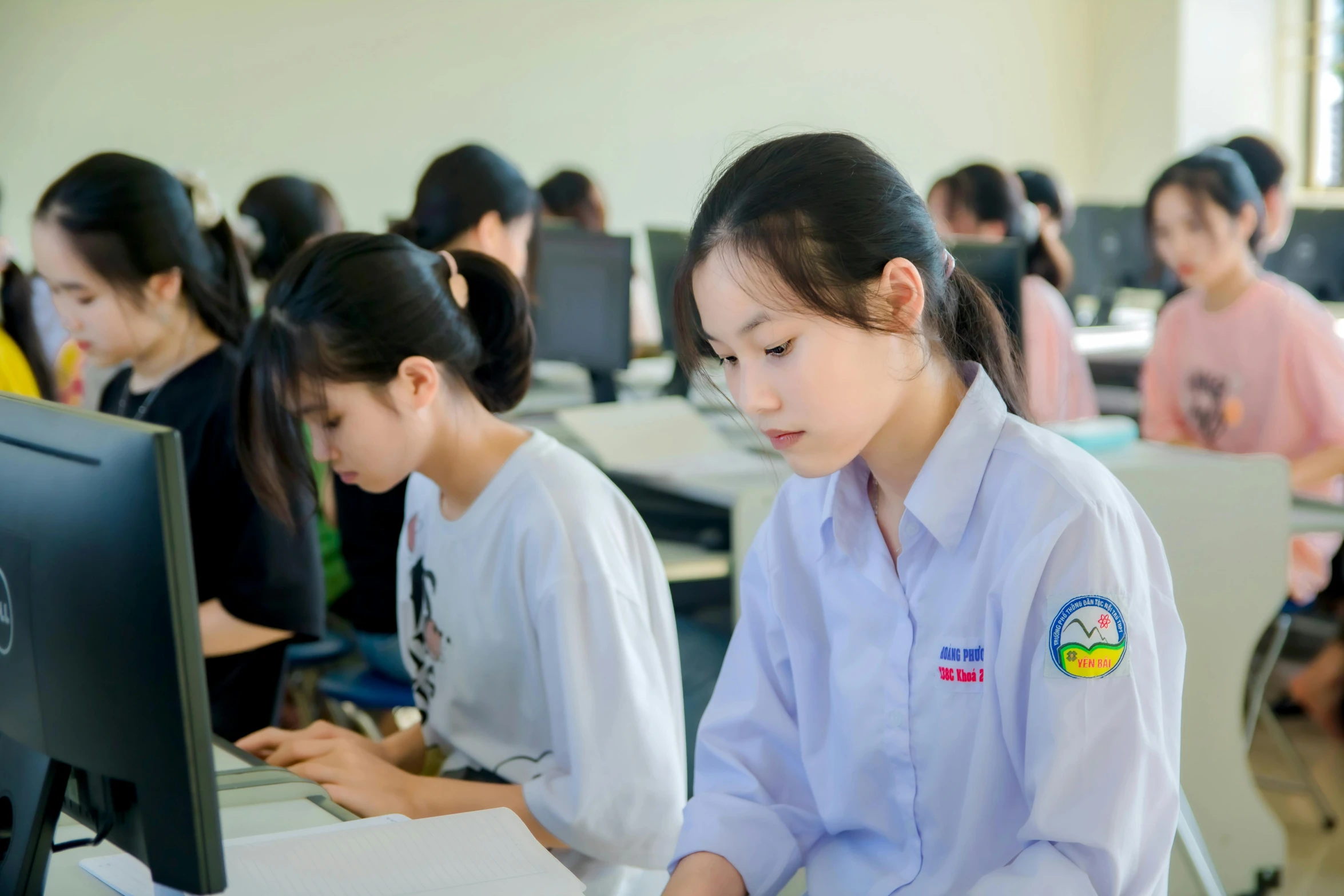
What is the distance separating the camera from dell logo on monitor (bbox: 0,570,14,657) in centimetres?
77

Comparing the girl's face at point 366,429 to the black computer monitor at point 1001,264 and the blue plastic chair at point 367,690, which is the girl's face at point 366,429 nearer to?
the blue plastic chair at point 367,690

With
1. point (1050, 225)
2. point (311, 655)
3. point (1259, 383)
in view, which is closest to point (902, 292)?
point (311, 655)

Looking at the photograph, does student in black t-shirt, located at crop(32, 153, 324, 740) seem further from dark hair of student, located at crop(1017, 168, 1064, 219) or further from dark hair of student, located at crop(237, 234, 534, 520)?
dark hair of student, located at crop(1017, 168, 1064, 219)

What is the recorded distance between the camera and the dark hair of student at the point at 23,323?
274cm

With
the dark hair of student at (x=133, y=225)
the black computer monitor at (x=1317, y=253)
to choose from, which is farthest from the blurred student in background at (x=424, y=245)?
the black computer monitor at (x=1317, y=253)

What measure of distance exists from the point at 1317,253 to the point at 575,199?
2330 millimetres

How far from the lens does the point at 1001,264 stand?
7.35 ft

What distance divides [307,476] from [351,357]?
0.19m

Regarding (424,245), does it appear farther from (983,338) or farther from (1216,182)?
(1216,182)

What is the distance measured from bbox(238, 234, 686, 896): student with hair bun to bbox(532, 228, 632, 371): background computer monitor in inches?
65.6

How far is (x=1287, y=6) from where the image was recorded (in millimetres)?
7016

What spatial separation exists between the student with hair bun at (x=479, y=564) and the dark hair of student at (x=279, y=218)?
4.78 ft

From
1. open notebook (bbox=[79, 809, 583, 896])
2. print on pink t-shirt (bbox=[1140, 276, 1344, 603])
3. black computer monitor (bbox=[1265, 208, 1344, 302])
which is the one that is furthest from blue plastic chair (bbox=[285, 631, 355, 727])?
black computer monitor (bbox=[1265, 208, 1344, 302])

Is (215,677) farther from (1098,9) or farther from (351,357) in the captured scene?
(1098,9)
